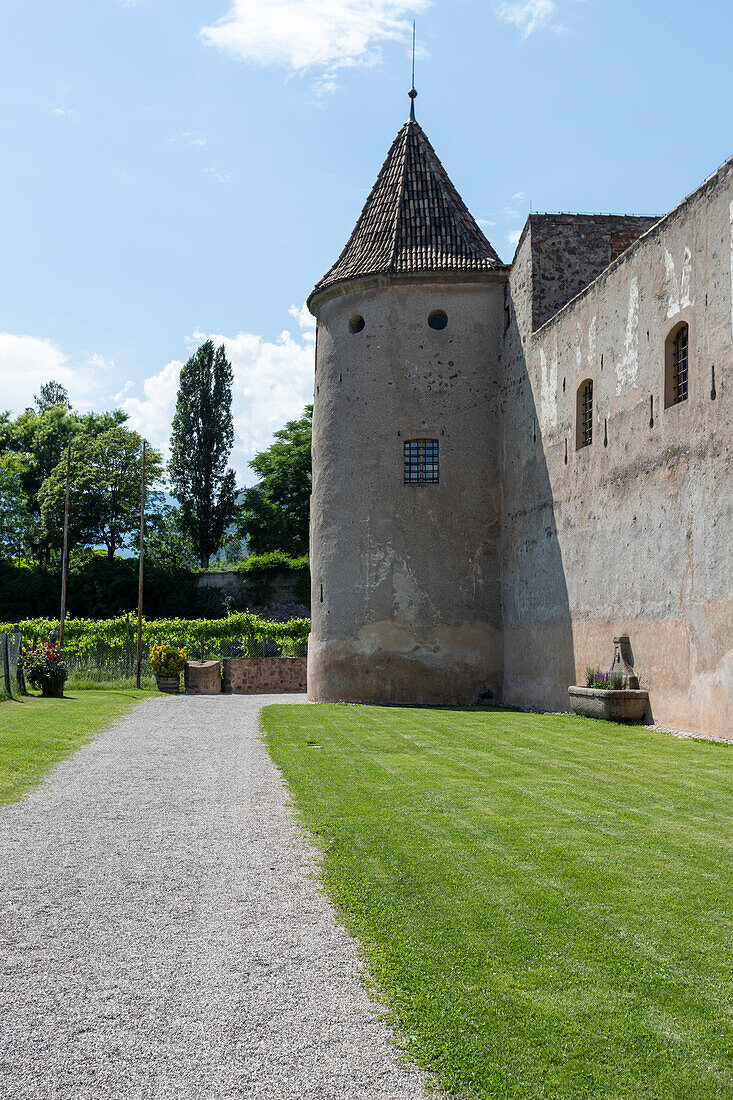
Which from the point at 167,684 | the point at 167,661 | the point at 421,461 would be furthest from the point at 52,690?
the point at 421,461

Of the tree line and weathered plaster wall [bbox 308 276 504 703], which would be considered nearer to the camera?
weathered plaster wall [bbox 308 276 504 703]

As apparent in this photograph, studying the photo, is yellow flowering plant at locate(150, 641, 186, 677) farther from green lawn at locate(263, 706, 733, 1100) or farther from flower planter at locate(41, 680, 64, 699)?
green lawn at locate(263, 706, 733, 1100)

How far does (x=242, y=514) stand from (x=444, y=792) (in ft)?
158

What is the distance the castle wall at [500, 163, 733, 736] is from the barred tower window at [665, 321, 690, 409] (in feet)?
0.45

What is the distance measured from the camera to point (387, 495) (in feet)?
81.2

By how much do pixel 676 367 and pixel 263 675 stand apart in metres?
21.2

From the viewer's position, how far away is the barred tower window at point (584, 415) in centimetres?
1955

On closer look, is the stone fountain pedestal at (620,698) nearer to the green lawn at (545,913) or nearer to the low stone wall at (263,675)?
the green lawn at (545,913)

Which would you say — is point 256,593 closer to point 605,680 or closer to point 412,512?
point 412,512

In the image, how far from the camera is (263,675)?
3378cm

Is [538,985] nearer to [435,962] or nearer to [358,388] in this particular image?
[435,962]

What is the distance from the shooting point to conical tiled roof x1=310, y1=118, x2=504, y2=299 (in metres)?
25.5

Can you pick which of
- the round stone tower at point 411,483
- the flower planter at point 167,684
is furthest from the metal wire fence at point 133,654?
the round stone tower at point 411,483

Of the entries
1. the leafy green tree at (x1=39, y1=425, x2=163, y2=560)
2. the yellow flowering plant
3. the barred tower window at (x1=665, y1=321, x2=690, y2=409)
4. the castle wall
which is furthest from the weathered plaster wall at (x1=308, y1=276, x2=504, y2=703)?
the leafy green tree at (x1=39, y1=425, x2=163, y2=560)
